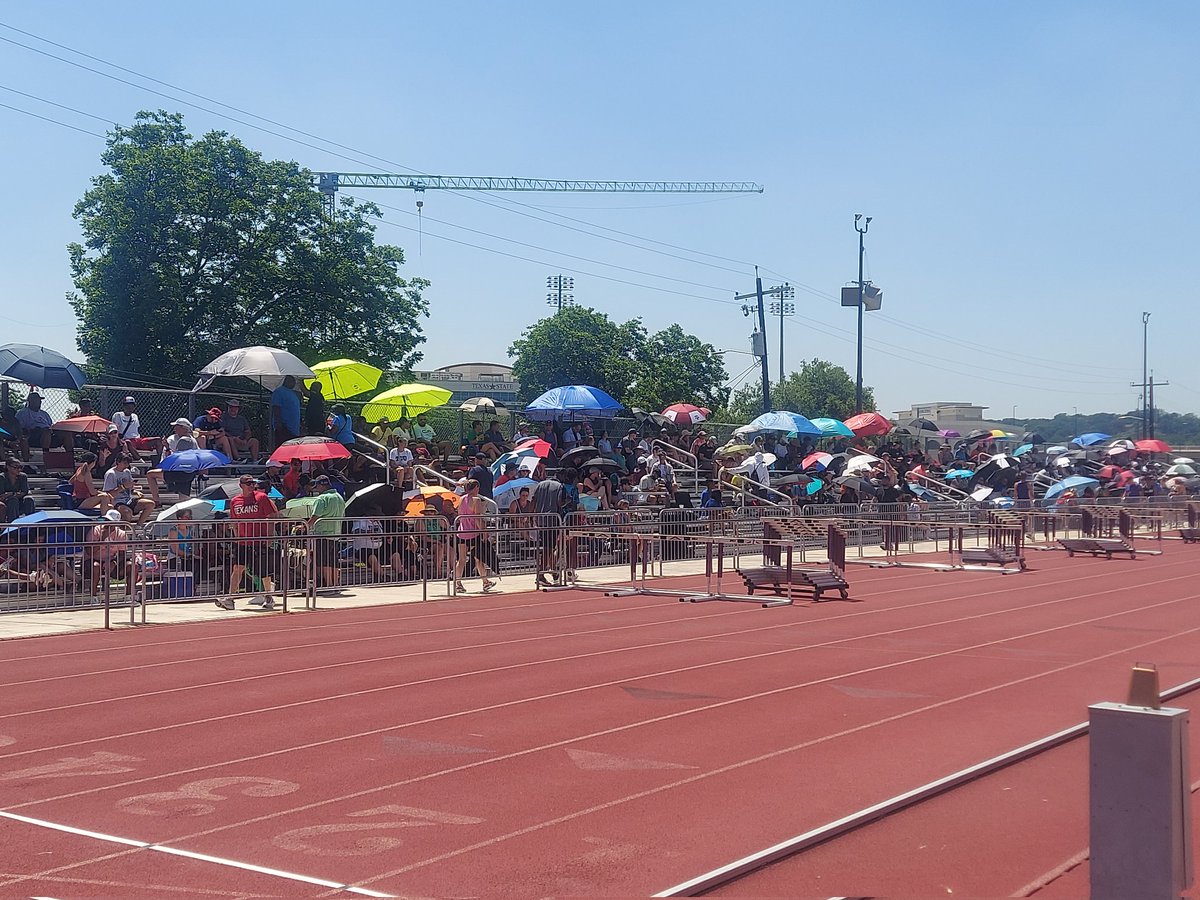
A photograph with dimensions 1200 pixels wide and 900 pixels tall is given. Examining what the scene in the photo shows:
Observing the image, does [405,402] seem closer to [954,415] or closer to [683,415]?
[683,415]

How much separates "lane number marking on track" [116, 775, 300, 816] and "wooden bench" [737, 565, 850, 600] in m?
13.9

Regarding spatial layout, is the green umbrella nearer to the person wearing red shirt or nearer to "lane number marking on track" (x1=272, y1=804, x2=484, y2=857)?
the person wearing red shirt

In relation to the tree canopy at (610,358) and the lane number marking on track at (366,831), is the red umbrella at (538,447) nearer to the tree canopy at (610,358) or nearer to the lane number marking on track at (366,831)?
the lane number marking on track at (366,831)

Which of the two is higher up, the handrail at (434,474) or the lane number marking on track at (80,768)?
the handrail at (434,474)

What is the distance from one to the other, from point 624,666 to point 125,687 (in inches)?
194

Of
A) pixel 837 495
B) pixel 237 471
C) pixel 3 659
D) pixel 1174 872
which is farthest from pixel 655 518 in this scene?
pixel 1174 872

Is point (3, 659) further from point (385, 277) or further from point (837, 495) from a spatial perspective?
point (385, 277)

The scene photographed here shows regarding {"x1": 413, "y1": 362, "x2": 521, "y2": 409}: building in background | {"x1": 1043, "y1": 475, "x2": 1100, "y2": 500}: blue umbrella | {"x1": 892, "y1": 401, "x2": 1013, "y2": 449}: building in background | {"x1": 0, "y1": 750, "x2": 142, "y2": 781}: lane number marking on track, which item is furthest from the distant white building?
{"x1": 0, "y1": 750, "x2": 142, "y2": 781}: lane number marking on track

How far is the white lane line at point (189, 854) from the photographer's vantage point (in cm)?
588

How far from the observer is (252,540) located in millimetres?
18250

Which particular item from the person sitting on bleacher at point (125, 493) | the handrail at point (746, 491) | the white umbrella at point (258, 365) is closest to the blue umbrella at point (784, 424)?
the handrail at point (746, 491)

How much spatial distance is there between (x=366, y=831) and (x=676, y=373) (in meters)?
71.1

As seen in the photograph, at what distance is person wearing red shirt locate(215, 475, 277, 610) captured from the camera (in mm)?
18281

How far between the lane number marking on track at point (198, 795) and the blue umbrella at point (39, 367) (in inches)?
697
